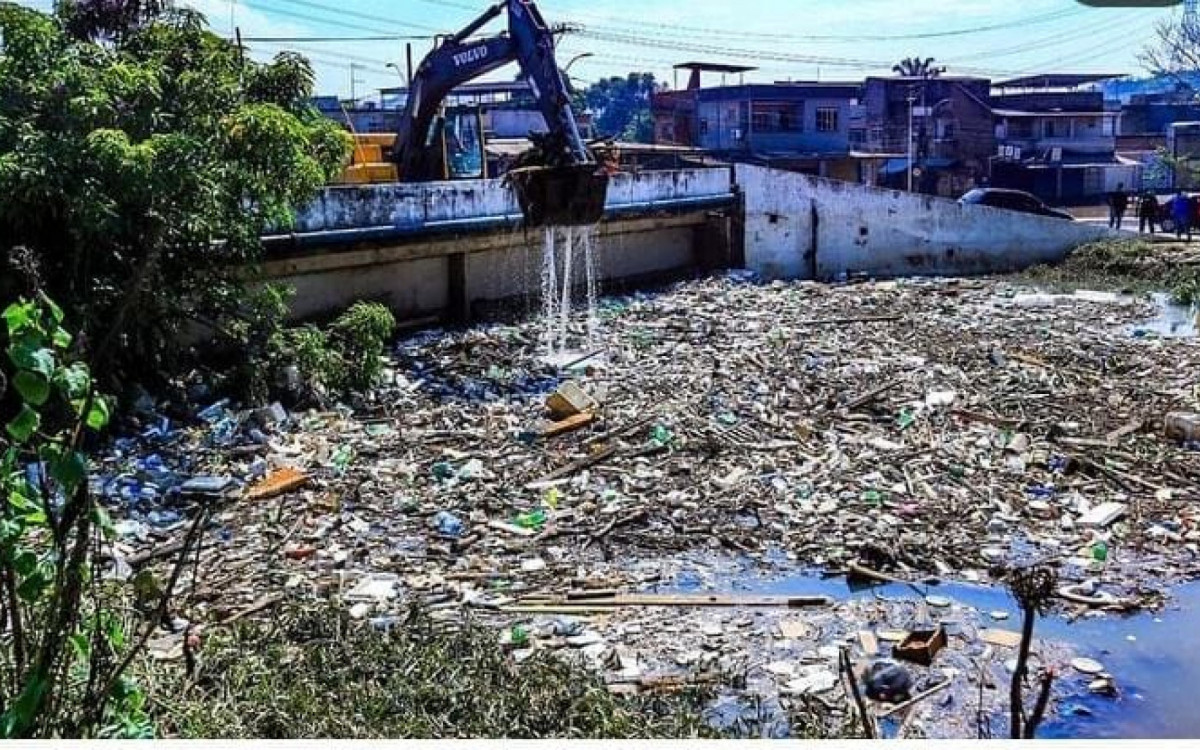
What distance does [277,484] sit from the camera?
6.91 metres

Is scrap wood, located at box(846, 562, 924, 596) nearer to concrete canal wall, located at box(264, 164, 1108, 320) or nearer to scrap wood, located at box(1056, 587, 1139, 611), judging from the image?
scrap wood, located at box(1056, 587, 1139, 611)

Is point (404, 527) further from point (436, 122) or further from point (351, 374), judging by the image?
point (436, 122)

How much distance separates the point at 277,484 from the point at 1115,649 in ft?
15.7

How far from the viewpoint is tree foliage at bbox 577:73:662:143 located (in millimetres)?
50156

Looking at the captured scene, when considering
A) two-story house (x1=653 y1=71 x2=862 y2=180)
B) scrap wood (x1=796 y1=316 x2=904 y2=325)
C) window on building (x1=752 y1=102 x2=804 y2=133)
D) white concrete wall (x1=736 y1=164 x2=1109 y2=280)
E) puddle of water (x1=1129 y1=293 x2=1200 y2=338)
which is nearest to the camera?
puddle of water (x1=1129 y1=293 x2=1200 y2=338)

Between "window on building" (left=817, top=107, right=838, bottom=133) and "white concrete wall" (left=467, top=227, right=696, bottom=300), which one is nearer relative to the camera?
"white concrete wall" (left=467, top=227, right=696, bottom=300)

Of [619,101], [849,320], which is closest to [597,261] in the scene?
[849,320]

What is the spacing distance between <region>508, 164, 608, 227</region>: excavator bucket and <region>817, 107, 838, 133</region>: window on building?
2392 cm

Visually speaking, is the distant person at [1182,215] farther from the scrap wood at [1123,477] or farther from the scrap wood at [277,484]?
the scrap wood at [277,484]

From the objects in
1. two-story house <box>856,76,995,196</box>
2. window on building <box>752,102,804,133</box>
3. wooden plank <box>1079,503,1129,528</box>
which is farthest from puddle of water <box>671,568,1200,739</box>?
two-story house <box>856,76,995,196</box>

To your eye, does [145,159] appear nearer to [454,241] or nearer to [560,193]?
[560,193]

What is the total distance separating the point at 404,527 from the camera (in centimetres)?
640

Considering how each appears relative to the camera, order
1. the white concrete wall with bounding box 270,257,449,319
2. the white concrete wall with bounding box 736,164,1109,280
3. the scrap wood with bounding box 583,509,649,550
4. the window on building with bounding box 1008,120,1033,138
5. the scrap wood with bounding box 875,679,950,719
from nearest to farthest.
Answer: the scrap wood with bounding box 875,679,950,719 → the scrap wood with bounding box 583,509,649,550 → the white concrete wall with bounding box 270,257,449,319 → the white concrete wall with bounding box 736,164,1109,280 → the window on building with bounding box 1008,120,1033,138

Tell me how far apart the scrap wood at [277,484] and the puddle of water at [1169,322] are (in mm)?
9423
